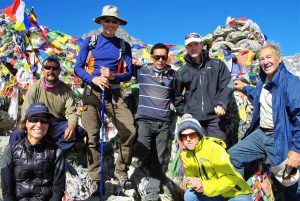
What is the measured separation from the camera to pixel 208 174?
18.3 feet

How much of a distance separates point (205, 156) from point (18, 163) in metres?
2.98

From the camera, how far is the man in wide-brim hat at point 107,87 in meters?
7.11

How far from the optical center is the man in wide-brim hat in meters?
Result: 7.11

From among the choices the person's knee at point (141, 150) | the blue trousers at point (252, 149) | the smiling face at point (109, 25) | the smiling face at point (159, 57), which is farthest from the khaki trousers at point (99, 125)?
the blue trousers at point (252, 149)

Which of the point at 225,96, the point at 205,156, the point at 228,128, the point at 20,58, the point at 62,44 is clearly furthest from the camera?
the point at 62,44

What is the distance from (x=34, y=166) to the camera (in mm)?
5066

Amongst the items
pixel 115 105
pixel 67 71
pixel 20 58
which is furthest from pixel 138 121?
pixel 20 58

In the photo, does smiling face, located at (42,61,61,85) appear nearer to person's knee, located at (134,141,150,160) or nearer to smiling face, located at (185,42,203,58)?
person's knee, located at (134,141,150,160)

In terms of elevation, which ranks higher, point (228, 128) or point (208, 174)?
point (228, 128)

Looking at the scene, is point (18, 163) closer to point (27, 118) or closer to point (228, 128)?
point (27, 118)

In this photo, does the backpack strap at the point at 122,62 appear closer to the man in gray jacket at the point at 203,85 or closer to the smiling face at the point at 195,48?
the man in gray jacket at the point at 203,85

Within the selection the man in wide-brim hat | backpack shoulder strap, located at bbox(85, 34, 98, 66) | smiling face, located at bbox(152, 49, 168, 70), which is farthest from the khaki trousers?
smiling face, located at bbox(152, 49, 168, 70)

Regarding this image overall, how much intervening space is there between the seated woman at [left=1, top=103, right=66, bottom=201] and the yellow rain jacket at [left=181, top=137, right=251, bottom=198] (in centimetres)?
221

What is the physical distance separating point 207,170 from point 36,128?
287 cm
